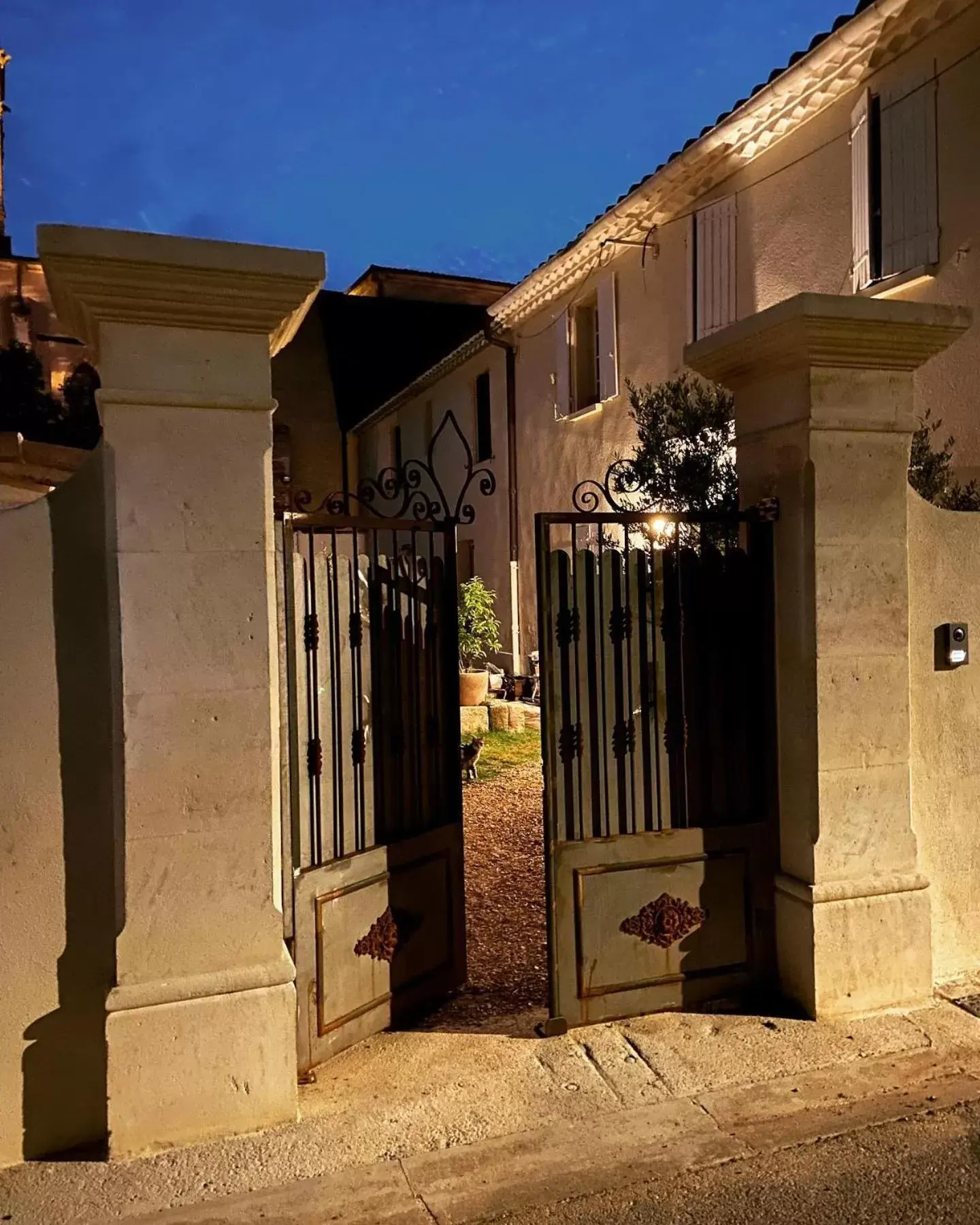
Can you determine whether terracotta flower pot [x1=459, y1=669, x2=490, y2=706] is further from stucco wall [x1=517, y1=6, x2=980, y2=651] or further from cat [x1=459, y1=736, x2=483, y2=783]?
stucco wall [x1=517, y1=6, x2=980, y2=651]

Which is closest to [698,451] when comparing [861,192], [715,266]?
[861,192]

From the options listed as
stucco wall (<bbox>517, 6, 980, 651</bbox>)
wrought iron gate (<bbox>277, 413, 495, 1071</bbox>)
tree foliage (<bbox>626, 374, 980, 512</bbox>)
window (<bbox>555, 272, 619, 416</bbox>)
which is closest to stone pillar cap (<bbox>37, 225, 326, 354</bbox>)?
wrought iron gate (<bbox>277, 413, 495, 1071</bbox>)

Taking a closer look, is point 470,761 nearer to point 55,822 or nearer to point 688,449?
point 688,449

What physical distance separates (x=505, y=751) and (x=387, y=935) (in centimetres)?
599

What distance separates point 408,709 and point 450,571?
0.59 meters

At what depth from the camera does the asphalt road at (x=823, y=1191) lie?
253cm

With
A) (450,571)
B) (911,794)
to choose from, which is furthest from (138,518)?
(911,794)

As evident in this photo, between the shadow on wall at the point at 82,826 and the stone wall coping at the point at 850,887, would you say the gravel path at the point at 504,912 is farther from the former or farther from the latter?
the shadow on wall at the point at 82,826

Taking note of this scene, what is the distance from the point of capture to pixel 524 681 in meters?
12.1

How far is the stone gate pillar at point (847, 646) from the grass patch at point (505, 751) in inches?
183

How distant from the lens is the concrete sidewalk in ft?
8.66

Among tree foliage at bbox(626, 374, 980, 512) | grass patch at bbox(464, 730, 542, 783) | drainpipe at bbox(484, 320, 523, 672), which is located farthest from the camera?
drainpipe at bbox(484, 320, 523, 672)

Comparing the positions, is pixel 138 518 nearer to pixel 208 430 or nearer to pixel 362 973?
pixel 208 430

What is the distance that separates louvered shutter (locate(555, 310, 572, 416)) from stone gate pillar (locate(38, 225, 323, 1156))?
9.12 meters
